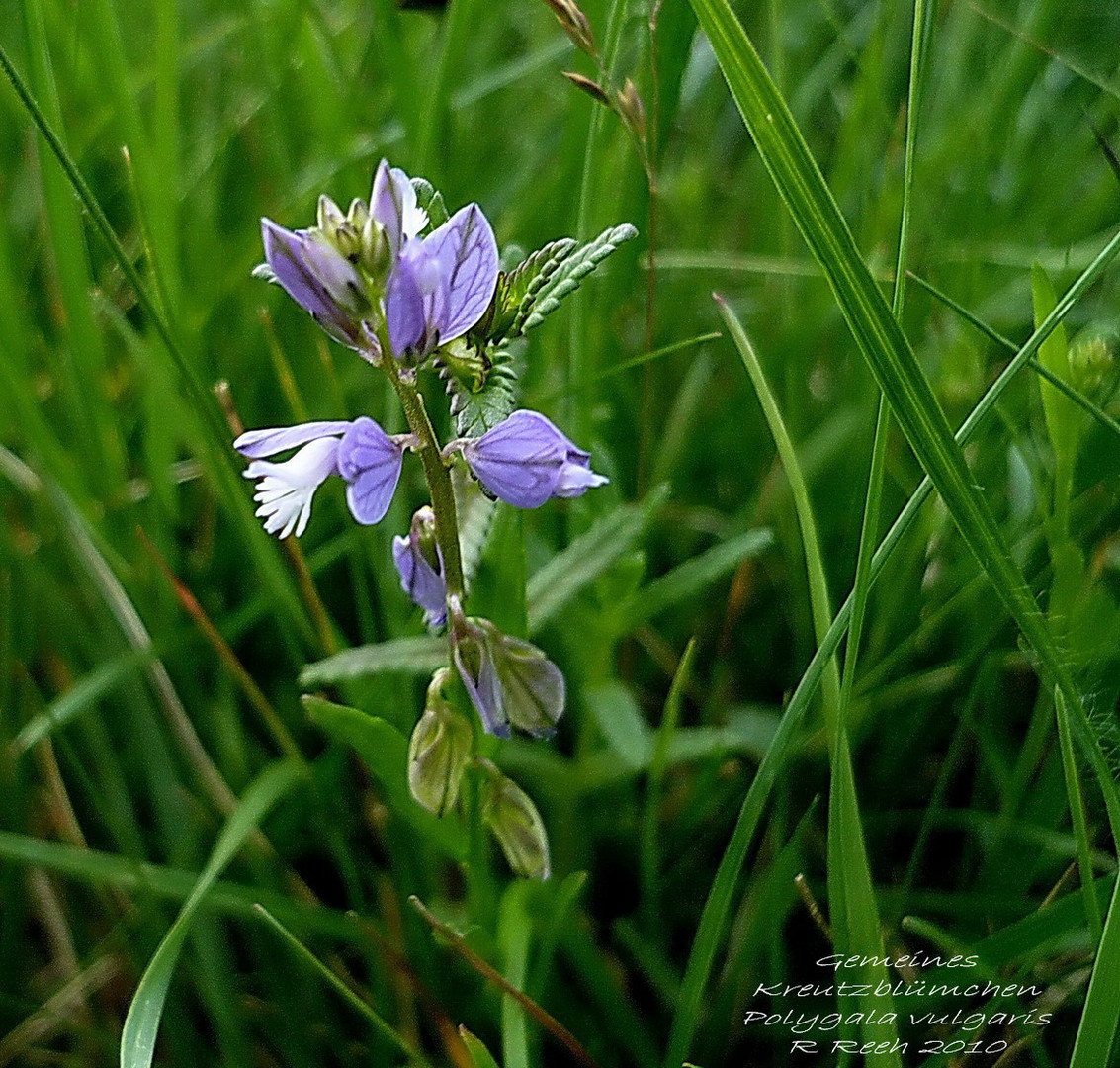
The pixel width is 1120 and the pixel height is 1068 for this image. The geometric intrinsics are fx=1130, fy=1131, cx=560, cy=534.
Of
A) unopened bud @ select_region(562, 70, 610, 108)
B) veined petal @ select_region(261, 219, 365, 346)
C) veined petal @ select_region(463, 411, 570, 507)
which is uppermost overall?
unopened bud @ select_region(562, 70, 610, 108)

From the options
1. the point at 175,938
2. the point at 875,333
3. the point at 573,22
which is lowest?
the point at 175,938

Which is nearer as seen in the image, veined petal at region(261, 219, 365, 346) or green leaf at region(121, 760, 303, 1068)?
veined petal at region(261, 219, 365, 346)

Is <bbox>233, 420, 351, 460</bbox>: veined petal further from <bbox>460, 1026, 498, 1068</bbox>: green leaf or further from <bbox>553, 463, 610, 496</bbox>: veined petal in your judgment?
<bbox>460, 1026, 498, 1068</bbox>: green leaf

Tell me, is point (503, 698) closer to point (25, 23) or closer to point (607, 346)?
point (607, 346)

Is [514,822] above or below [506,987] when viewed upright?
above

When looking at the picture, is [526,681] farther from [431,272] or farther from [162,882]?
[162,882]

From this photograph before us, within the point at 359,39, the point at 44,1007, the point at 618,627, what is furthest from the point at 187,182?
the point at 44,1007

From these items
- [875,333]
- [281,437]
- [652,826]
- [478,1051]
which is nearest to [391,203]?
[281,437]

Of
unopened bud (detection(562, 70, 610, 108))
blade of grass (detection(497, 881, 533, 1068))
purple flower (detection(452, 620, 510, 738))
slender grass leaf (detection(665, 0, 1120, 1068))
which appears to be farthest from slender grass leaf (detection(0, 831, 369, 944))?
unopened bud (detection(562, 70, 610, 108))
